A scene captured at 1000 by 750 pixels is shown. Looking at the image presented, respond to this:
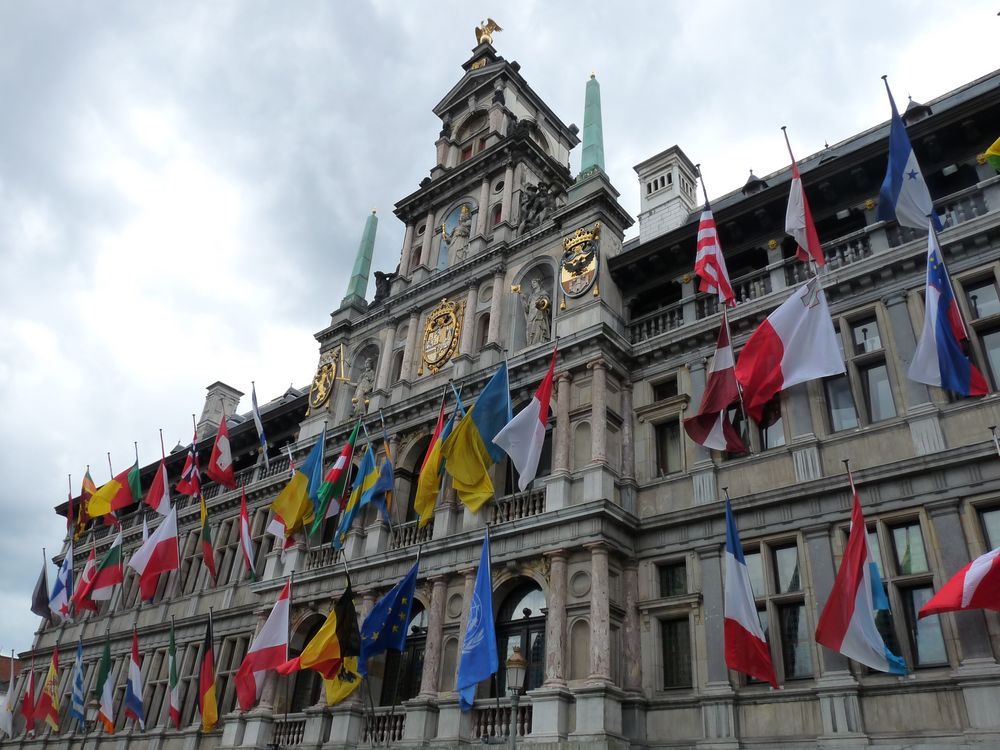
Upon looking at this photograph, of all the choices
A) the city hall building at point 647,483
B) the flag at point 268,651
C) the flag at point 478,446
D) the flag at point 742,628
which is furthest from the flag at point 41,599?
the flag at point 742,628

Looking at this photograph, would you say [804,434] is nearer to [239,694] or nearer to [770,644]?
[770,644]

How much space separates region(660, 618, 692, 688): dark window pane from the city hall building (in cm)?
5

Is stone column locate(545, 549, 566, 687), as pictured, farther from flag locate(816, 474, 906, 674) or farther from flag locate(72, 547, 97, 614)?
flag locate(72, 547, 97, 614)

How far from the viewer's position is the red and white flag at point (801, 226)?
20.2m

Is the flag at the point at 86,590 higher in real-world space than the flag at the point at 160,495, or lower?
lower

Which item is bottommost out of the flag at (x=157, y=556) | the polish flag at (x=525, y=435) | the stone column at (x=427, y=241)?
the flag at (x=157, y=556)

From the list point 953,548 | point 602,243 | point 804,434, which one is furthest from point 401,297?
point 953,548

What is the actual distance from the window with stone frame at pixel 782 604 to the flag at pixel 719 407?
2737mm

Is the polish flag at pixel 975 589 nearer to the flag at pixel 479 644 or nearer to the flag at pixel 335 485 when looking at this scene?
the flag at pixel 479 644

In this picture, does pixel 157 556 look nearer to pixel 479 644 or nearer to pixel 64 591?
pixel 64 591

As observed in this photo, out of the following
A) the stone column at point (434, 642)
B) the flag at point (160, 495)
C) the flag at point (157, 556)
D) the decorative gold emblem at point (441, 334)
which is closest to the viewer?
the stone column at point (434, 642)

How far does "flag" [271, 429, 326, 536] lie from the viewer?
1097 inches

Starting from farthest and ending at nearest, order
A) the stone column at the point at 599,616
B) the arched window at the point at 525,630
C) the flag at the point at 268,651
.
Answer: the flag at the point at 268,651 < the arched window at the point at 525,630 < the stone column at the point at 599,616

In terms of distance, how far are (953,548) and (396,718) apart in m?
14.9
